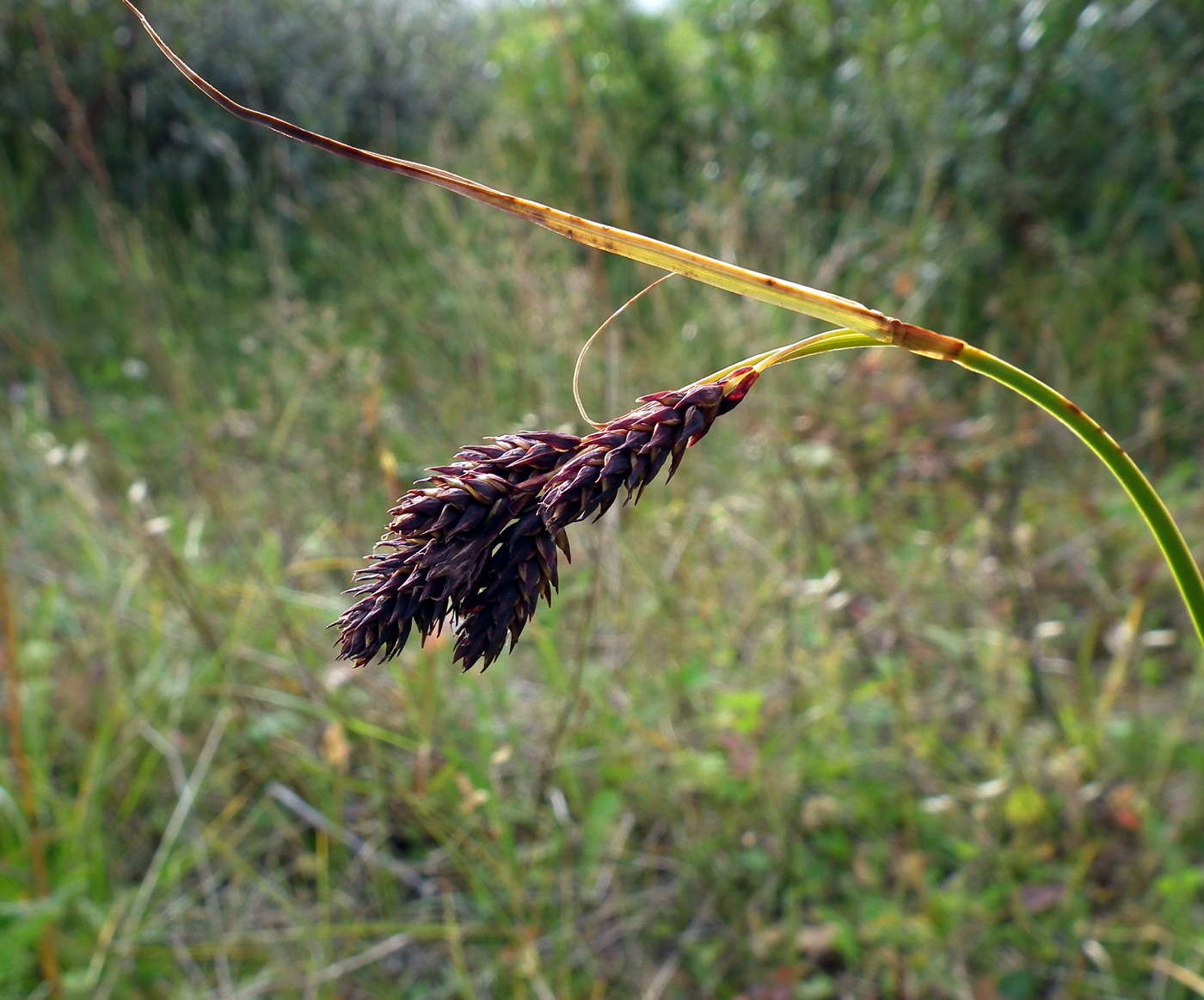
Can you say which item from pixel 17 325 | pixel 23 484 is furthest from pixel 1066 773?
pixel 17 325

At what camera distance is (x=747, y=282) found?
0.59 m

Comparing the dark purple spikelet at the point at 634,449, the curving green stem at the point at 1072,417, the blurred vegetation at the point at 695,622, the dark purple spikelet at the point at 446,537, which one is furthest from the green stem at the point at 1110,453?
the blurred vegetation at the point at 695,622

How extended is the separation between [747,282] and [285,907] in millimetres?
1939

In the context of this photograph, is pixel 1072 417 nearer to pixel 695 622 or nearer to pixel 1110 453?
pixel 1110 453

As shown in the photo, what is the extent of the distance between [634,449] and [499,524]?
11 centimetres

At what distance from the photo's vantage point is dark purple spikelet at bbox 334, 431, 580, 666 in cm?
61

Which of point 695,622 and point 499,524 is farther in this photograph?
point 695,622

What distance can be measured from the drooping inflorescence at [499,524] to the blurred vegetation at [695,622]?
1.15 metres

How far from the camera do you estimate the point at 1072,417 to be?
1.97 feet

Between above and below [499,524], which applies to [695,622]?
above

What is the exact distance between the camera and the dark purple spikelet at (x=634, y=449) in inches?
22.4

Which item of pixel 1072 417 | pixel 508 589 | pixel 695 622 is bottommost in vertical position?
pixel 508 589

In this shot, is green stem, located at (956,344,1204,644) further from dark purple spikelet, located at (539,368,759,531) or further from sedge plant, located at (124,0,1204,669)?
dark purple spikelet, located at (539,368,759,531)

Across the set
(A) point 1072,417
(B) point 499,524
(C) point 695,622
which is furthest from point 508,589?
(C) point 695,622
